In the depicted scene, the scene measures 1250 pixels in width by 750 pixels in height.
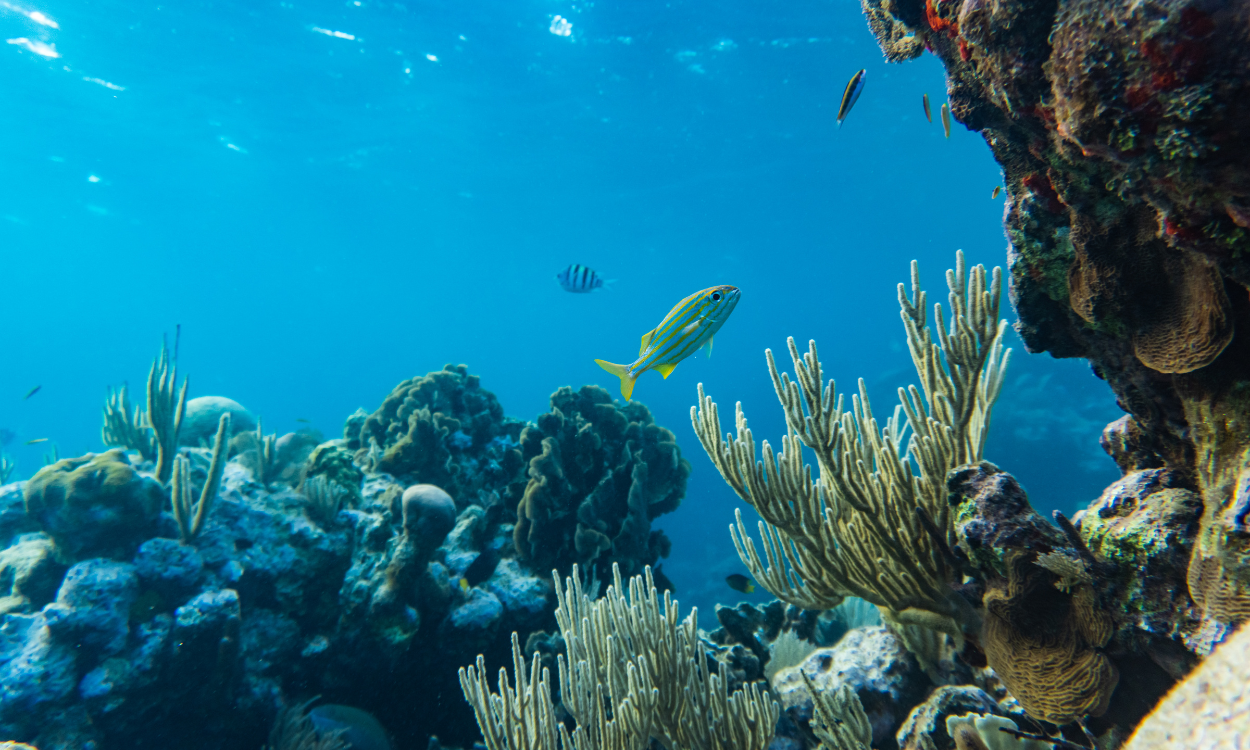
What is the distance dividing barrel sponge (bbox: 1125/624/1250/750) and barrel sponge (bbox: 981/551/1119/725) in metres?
1.13

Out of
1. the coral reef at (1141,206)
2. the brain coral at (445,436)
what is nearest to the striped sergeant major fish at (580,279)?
the brain coral at (445,436)

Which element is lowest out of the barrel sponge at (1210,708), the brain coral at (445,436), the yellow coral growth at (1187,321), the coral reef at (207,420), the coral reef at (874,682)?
the barrel sponge at (1210,708)

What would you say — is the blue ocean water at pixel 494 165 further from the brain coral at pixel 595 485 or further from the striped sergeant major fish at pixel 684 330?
the striped sergeant major fish at pixel 684 330

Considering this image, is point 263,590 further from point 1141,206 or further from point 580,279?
point 1141,206

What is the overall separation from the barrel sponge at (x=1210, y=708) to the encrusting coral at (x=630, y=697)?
164cm

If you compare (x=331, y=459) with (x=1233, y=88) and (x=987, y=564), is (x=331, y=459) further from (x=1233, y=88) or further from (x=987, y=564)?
(x=1233, y=88)

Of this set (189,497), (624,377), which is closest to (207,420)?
(189,497)

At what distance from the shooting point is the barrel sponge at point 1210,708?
74 centimetres

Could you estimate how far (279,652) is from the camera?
4312mm

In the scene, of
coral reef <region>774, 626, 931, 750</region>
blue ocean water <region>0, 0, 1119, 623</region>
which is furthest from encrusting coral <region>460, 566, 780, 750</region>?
blue ocean water <region>0, 0, 1119, 623</region>

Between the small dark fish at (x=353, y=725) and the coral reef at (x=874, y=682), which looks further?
the small dark fish at (x=353, y=725)

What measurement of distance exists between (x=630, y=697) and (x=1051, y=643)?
1.60m

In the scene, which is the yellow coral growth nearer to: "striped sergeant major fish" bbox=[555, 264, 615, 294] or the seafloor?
the seafloor

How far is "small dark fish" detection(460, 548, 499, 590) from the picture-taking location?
5227 mm
